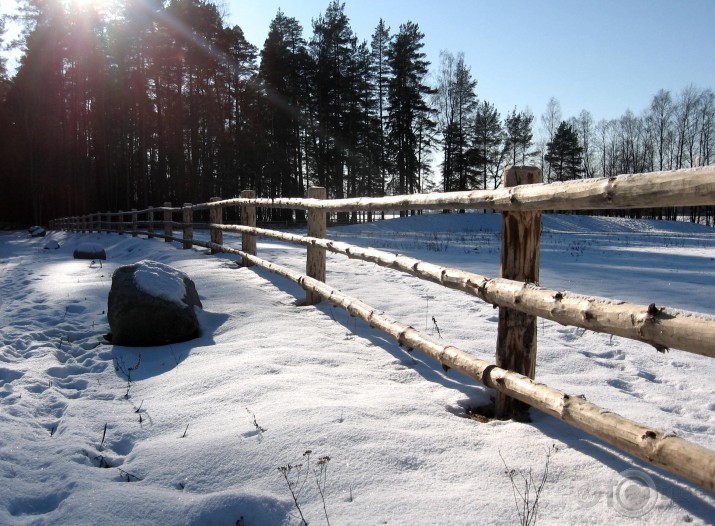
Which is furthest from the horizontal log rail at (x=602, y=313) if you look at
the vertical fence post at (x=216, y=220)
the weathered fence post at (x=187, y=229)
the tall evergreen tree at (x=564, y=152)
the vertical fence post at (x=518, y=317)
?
the tall evergreen tree at (x=564, y=152)

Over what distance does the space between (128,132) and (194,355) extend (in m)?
31.6

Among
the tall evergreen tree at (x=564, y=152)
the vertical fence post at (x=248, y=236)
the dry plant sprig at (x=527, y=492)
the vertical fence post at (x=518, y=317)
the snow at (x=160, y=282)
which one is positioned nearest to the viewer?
the dry plant sprig at (x=527, y=492)

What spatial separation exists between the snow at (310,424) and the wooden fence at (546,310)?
10.4 inches

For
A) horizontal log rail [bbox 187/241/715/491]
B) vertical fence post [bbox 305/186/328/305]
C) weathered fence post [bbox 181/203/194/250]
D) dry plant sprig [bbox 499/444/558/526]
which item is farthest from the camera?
weathered fence post [bbox 181/203/194/250]

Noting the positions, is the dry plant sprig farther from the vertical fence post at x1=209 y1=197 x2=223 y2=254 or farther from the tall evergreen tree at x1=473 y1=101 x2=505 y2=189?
the tall evergreen tree at x1=473 y1=101 x2=505 y2=189

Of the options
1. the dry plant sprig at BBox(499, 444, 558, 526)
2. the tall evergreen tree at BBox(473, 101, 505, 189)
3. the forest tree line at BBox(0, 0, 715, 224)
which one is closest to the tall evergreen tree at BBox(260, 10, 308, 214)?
the forest tree line at BBox(0, 0, 715, 224)

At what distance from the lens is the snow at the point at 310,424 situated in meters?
1.87

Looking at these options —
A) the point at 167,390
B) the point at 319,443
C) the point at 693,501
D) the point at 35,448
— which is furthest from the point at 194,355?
the point at 693,501

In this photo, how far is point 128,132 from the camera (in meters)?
30.8

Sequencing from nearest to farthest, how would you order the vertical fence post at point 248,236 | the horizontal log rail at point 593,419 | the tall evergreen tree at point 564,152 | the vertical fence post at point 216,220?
the horizontal log rail at point 593,419
the vertical fence post at point 248,236
the vertical fence post at point 216,220
the tall evergreen tree at point 564,152

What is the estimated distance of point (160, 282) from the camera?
4.73 metres

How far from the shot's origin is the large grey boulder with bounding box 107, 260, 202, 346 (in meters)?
4.44

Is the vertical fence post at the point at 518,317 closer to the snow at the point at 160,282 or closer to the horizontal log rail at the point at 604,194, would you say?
the horizontal log rail at the point at 604,194

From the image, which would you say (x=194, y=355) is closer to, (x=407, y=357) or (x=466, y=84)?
(x=407, y=357)
